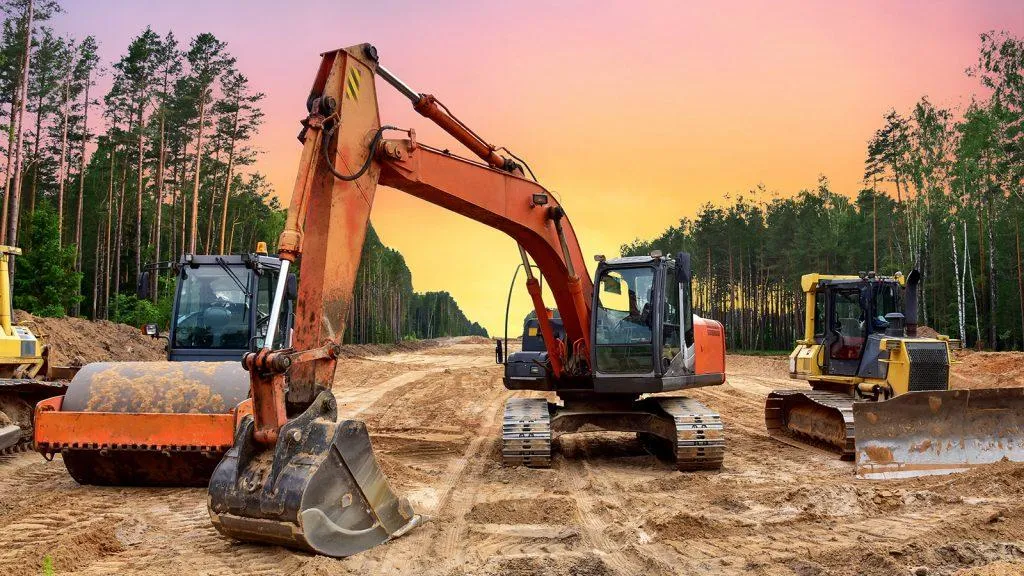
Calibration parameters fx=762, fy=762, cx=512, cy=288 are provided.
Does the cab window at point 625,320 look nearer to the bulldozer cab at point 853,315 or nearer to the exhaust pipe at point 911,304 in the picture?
the bulldozer cab at point 853,315

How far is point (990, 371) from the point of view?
23781 millimetres

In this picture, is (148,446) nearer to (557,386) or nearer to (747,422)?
(557,386)

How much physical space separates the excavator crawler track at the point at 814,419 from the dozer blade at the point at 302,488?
6568 mm

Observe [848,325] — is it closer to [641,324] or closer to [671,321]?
[671,321]

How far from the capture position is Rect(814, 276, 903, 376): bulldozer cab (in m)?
11.4

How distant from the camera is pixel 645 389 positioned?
8672 mm

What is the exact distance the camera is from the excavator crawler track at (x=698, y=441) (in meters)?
8.36

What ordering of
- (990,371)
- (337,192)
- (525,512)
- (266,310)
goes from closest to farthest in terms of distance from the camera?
(337,192) < (525,512) < (266,310) < (990,371)

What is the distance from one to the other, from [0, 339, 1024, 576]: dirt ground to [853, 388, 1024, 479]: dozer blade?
19.0 inches

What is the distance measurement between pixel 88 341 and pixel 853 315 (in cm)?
1918

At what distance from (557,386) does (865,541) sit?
4.35m

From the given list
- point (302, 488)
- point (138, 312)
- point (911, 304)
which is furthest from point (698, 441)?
point (138, 312)

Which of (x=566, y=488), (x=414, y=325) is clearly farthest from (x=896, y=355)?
(x=414, y=325)

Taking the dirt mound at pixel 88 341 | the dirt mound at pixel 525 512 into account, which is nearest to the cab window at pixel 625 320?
the dirt mound at pixel 525 512
